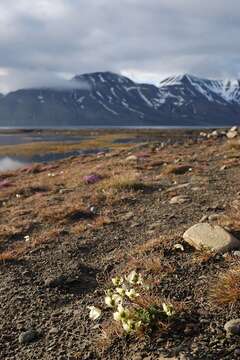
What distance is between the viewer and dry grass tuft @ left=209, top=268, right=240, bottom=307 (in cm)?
667

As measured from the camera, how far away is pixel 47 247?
11.8 metres

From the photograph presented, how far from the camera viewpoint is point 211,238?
29.9 feet

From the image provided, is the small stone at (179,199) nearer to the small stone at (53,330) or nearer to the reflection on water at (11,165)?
the small stone at (53,330)

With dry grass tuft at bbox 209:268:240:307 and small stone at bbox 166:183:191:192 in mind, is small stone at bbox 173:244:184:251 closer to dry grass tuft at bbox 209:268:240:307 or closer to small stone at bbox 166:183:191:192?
dry grass tuft at bbox 209:268:240:307

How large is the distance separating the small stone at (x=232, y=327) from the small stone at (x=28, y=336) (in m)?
2.88

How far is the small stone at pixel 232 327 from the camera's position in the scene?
6023mm

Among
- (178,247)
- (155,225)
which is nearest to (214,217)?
(155,225)

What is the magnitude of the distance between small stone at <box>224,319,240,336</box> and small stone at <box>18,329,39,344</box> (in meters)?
2.88

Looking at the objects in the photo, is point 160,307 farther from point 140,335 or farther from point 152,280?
point 152,280

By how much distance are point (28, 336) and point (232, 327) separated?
3057 mm

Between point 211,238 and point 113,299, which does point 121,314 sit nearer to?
point 113,299

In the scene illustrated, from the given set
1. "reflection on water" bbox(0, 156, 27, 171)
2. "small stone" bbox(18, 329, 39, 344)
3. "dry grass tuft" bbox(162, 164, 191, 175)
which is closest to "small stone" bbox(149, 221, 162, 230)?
"small stone" bbox(18, 329, 39, 344)

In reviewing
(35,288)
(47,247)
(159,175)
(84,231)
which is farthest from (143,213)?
(159,175)

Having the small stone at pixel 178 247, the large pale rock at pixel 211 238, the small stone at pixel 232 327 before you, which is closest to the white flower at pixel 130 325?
the small stone at pixel 232 327
